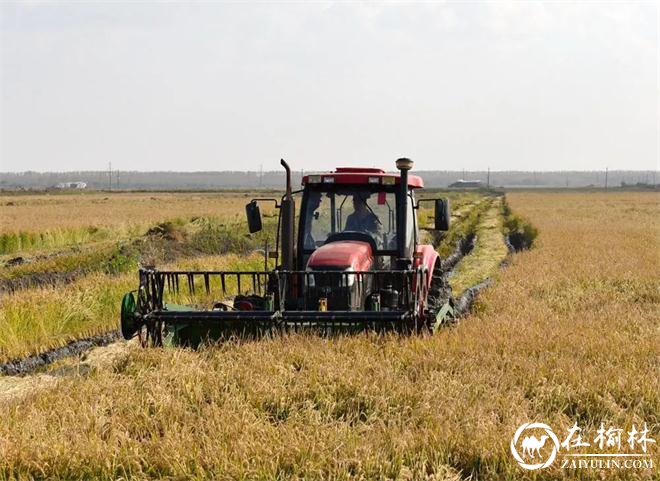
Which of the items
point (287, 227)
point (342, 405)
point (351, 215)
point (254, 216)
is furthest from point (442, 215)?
point (342, 405)

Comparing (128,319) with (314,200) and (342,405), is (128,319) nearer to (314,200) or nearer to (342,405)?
(314,200)

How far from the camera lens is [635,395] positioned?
6105 millimetres

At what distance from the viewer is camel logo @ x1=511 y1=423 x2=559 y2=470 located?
488 centimetres

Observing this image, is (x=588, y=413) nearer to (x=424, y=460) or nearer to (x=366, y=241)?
(x=424, y=460)

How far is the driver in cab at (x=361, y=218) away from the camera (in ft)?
32.1

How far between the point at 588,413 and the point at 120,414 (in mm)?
3551

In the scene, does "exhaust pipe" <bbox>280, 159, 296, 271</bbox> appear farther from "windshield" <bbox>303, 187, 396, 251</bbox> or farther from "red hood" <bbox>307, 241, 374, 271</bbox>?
"windshield" <bbox>303, 187, 396, 251</bbox>

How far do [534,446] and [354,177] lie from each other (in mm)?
5156

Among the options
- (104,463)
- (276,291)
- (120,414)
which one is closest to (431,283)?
(276,291)

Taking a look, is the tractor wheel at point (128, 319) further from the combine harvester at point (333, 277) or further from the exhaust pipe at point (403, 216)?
the exhaust pipe at point (403, 216)

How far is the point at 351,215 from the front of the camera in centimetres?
984

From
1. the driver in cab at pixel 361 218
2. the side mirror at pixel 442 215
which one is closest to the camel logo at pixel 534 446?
the side mirror at pixel 442 215

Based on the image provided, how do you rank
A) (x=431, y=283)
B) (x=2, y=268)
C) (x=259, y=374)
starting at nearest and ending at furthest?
1. (x=259, y=374)
2. (x=431, y=283)
3. (x=2, y=268)

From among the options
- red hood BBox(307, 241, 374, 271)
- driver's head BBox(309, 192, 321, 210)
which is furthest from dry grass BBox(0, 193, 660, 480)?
driver's head BBox(309, 192, 321, 210)
